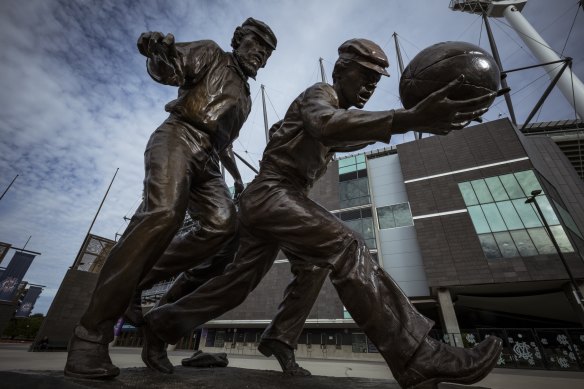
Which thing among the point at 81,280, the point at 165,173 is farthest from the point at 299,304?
the point at 81,280

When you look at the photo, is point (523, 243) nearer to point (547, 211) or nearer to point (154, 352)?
point (547, 211)

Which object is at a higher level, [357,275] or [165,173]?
[165,173]

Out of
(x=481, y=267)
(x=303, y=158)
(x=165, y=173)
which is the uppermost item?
(x=481, y=267)

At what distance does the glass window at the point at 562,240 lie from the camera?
15586 mm

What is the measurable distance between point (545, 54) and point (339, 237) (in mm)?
38831

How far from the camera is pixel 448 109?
1.41 meters

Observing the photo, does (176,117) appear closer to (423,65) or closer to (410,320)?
(423,65)

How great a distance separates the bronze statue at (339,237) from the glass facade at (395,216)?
2065cm

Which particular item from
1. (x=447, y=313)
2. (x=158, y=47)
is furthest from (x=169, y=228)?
(x=447, y=313)

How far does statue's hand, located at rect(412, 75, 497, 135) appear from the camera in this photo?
1407 millimetres

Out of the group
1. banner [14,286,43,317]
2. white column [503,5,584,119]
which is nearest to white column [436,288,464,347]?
white column [503,5,584,119]

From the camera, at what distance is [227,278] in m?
2.33

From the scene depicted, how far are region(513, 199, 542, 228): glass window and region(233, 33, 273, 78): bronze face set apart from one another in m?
20.5

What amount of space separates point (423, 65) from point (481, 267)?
62.3 feet
